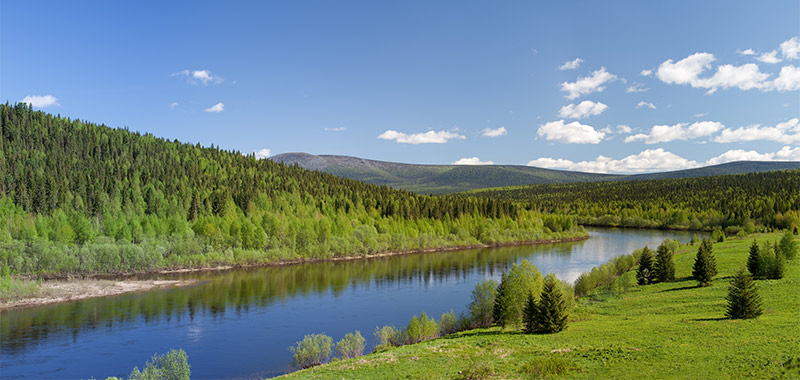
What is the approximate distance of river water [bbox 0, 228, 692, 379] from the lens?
44656 millimetres

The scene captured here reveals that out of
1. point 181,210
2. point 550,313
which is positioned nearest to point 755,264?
point 550,313

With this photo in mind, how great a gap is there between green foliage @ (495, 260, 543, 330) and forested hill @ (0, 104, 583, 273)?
69612 millimetres

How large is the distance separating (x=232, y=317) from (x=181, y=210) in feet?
224

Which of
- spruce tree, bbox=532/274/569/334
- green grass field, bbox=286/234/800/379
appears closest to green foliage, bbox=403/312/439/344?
green grass field, bbox=286/234/800/379

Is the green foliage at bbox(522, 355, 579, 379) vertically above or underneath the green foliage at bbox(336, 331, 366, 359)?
above

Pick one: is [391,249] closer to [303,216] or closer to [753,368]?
[303,216]

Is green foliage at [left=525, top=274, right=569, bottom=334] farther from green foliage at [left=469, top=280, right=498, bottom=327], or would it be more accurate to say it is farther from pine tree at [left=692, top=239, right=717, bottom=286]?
pine tree at [left=692, top=239, right=717, bottom=286]

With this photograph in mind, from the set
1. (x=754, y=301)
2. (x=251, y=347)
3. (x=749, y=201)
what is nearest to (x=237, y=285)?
(x=251, y=347)

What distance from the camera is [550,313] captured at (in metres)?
42.1

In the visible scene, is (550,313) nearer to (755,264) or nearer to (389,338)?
(389,338)

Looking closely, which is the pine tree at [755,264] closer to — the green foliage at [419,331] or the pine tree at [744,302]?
the pine tree at [744,302]

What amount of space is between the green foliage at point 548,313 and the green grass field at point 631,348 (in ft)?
3.99

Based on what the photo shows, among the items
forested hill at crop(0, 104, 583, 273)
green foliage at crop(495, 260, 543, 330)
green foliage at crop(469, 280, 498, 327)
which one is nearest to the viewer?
green foliage at crop(495, 260, 543, 330)

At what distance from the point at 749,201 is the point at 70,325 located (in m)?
220
